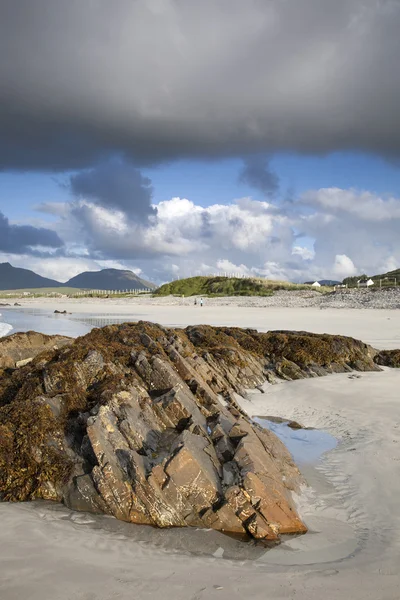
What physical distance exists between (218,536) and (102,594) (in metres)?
2.28

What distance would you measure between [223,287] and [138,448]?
96.2 metres

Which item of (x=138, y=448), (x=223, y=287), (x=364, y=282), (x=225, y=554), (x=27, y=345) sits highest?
(x=364, y=282)

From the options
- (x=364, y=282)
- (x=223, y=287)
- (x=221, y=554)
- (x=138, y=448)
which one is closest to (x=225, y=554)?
(x=221, y=554)

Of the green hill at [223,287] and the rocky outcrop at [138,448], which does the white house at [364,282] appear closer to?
the green hill at [223,287]

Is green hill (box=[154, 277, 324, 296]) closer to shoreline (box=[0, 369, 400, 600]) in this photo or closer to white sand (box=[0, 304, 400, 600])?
white sand (box=[0, 304, 400, 600])

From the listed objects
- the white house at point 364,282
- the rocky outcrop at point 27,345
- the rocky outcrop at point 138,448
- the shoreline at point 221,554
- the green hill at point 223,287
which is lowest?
the shoreline at point 221,554

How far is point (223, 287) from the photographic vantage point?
104625mm

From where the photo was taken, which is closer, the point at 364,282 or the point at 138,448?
the point at 138,448

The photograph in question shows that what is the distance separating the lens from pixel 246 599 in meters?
5.57

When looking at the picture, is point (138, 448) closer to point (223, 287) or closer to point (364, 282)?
point (223, 287)

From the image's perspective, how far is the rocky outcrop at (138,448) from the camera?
7715 millimetres

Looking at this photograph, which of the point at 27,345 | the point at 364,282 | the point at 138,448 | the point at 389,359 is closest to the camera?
the point at 138,448

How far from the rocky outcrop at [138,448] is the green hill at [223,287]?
7489 cm

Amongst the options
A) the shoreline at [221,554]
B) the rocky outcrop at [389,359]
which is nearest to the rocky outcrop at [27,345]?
the shoreline at [221,554]
